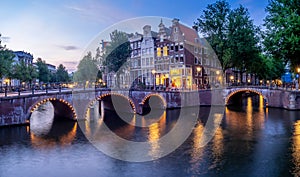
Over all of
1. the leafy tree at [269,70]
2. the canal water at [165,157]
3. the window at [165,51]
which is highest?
the window at [165,51]

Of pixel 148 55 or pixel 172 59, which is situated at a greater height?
pixel 148 55

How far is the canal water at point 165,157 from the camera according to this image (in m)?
18.0

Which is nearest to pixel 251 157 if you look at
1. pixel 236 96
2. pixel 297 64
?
pixel 297 64

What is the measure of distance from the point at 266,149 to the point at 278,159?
2721mm

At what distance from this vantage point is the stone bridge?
32.0 m

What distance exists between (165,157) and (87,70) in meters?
62.8

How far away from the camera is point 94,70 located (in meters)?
78.3

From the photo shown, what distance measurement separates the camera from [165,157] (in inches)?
821

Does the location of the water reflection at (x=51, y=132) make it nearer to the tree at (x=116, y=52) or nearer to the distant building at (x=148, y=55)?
the tree at (x=116, y=52)

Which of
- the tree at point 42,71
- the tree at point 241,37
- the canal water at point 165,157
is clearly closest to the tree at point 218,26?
the tree at point 241,37

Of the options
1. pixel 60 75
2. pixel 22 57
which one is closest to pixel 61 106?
pixel 22 57

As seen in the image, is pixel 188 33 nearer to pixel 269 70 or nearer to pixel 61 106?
pixel 269 70

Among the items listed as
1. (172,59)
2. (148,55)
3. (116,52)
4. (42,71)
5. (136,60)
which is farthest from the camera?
(42,71)

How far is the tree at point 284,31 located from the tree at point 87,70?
48.4 metres
